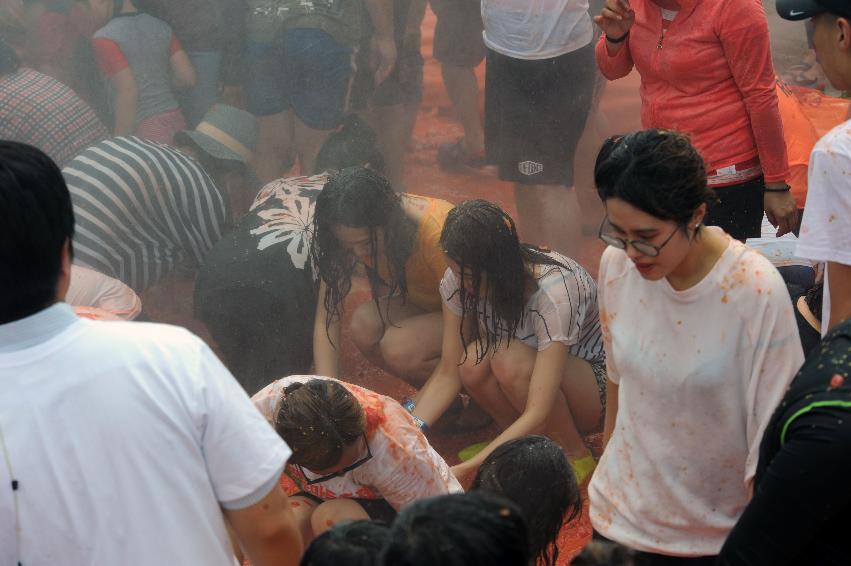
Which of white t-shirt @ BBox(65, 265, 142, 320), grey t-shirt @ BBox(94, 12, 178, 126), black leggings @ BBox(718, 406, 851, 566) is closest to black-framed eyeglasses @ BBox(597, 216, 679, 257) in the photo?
black leggings @ BBox(718, 406, 851, 566)

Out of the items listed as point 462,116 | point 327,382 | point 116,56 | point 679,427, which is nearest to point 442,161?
point 462,116

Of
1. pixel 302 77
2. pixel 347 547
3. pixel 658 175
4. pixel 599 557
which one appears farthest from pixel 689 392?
pixel 302 77

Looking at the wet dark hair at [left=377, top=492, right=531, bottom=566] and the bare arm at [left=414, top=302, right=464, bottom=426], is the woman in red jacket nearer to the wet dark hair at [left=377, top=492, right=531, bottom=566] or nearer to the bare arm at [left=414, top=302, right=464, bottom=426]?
the bare arm at [left=414, top=302, right=464, bottom=426]

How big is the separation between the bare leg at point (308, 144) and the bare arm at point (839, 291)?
130 inches

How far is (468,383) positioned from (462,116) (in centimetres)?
287

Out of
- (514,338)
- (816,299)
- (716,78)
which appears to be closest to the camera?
(816,299)

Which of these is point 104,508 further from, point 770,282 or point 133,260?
point 133,260

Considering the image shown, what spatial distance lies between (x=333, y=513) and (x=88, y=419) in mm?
1324

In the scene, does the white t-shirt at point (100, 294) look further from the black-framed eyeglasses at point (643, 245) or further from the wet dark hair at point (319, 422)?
the black-framed eyeglasses at point (643, 245)

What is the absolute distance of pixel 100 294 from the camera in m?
3.48

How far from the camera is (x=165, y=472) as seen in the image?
147cm

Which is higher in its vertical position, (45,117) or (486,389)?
(45,117)

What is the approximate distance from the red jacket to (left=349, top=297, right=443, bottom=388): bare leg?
111cm

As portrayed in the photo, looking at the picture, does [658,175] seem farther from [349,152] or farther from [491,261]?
[349,152]
